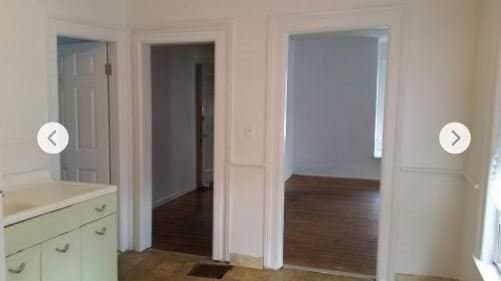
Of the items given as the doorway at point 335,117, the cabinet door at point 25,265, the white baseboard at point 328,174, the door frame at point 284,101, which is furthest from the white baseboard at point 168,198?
the cabinet door at point 25,265

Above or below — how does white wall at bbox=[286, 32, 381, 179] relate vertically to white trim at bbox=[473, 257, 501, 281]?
above

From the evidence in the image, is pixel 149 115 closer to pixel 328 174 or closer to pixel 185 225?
pixel 185 225

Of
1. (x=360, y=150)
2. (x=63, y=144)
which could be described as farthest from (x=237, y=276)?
(x=360, y=150)

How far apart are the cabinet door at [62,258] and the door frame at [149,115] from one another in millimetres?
1355

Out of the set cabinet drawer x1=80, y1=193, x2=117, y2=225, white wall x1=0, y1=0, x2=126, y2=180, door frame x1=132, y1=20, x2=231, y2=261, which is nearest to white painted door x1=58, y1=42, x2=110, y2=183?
door frame x1=132, y1=20, x2=231, y2=261

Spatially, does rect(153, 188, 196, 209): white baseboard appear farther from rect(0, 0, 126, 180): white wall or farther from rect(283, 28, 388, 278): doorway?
rect(0, 0, 126, 180): white wall

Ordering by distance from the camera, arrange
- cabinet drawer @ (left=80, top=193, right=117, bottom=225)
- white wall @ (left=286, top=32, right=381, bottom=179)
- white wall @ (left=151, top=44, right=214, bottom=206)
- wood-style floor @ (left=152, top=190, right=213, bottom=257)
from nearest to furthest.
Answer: cabinet drawer @ (left=80, top=193, right=117, bottom=225) → wood-style floor @ (left=152, top=190, right=213, bottom=257) → white wall @ (left=151, top=44, right=214, bottom=206) → white wall @ (left=286, top=32, right=381, bottom=179)

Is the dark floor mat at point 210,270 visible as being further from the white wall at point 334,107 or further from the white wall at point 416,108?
the white wall at point 334,107

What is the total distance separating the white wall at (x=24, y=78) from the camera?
2.65 metres

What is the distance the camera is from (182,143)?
6.03m

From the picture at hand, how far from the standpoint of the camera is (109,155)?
12.2 ft

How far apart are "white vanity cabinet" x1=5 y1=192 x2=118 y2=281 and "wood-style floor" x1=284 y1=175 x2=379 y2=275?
164 centimetres

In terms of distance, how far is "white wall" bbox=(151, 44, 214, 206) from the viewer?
17.5 feet

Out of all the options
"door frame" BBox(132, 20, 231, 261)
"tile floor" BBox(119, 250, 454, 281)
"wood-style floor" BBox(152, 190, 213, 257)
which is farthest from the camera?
"wood-style floor" BBox(152, 190, 213, 257)
